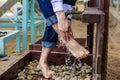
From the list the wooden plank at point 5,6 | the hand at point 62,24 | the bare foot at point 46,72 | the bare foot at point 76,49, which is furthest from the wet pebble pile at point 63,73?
the wooden plank at point 5,6

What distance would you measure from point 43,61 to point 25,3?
7.55ft

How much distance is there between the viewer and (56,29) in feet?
6.57

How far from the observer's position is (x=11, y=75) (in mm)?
2439

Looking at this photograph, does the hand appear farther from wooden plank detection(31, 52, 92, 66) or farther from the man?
wooden plank detection(31, 52, 92, 66)

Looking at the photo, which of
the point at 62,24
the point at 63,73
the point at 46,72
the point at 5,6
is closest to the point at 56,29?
the point at 62,24

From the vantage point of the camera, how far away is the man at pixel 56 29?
1832 millimetres

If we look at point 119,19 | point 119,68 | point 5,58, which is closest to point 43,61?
point 5,58

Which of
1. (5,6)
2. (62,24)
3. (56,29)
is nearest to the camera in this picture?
(62,24)

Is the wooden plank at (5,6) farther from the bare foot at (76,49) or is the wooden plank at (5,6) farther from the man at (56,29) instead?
the bare foot at (76,49)

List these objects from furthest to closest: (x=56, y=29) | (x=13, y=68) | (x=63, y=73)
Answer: (x=63, y=73) → (x=13, y=68) → (x=56, y=29)

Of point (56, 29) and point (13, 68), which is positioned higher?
point (56, 29)

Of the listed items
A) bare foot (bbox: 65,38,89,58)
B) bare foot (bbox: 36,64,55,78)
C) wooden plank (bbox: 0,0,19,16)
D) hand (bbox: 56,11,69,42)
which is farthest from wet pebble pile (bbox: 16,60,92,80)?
wooden plank (bbox: 0,0,19,16)

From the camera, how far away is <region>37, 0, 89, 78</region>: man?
1.83 metres

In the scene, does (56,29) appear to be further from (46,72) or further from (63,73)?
(63,73)
